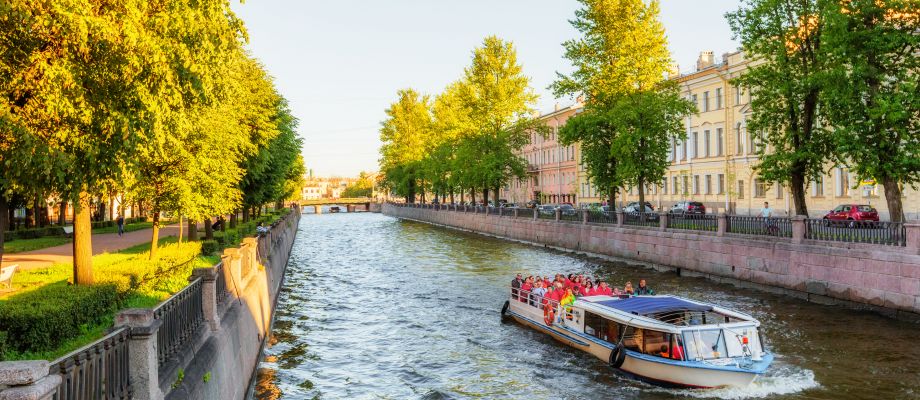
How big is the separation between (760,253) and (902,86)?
797 cm

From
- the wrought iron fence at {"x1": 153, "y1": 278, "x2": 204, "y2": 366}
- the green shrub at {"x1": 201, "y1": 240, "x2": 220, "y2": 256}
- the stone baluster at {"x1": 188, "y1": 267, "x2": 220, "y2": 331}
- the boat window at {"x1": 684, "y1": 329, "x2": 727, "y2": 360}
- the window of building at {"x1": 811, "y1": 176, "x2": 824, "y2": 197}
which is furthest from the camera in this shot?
the window of building at {"x1": 811, "y1": 176, "x2": 824, "y2": 197}

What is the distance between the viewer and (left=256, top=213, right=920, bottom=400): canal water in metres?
15.8

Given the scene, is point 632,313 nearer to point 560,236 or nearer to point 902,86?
point 902,86

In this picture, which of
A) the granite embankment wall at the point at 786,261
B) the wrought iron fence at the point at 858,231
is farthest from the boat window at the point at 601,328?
the wrought iron fence at the point at 858,231

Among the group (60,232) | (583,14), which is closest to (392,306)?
(583,14)

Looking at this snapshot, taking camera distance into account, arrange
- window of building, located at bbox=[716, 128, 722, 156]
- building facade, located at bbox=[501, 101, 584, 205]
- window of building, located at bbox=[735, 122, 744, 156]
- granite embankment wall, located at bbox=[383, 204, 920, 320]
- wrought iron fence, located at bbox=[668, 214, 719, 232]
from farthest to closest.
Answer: building facade, located at bbox=[501, 101, 584, 205] → window of building, located at bbox=[716, 128, 722, 156] → window of building, located at bbox=[735, 122, 744, 156] → wrought iron fence, located at bbox=[668, 214, 719, 232] → granite embankment wall, located at bbox=[383, 204, 920, 320]

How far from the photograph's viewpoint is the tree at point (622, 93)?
40.8 metres

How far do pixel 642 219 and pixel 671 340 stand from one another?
78.0ft

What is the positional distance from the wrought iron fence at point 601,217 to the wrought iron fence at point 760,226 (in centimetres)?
1161

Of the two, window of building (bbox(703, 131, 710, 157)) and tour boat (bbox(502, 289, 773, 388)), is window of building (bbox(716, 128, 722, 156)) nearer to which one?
window of building (bbox(703, 131, 710, 157))

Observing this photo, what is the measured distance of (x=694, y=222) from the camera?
3384cm

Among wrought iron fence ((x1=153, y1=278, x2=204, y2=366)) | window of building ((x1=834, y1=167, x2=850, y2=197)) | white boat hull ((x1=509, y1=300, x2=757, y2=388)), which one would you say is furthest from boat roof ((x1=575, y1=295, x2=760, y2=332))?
window of building ((x1=834, y1=167, x2=850, y2=197))

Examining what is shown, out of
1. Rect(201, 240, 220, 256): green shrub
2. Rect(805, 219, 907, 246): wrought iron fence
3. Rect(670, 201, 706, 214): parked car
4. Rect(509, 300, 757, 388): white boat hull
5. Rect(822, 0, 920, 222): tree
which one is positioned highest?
Rect(822, 0, 920, 222): tree

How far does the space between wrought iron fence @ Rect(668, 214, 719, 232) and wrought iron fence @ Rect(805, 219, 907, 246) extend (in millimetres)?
6254
